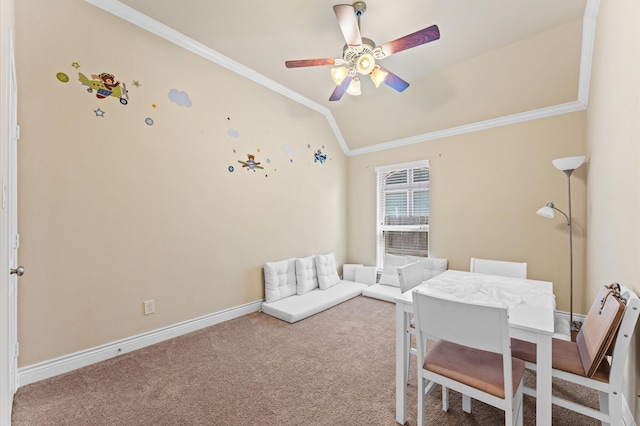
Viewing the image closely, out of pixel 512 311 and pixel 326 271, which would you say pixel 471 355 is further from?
pixel 326 271

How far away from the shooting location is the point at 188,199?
289cm

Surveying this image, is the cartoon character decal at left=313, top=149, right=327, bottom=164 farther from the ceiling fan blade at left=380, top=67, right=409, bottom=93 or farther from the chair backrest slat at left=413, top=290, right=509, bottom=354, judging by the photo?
the chair backrest slat at left=413, top=290, right=509, bottom=354

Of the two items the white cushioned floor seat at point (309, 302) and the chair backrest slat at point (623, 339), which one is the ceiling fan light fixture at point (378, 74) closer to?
the chair backrest slat at point (623, 339)

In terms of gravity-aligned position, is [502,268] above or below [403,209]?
below

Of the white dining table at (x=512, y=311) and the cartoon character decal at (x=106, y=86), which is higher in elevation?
the cartoon character decal at (x=106, y=86)

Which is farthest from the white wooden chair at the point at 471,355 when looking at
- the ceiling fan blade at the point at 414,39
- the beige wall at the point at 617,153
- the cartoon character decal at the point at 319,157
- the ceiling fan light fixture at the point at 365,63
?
the cartoon character decal at the point at 319,157

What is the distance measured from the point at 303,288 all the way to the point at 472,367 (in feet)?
8.52

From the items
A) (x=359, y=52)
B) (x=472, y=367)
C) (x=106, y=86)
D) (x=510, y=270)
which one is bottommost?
(x=472, y=367)

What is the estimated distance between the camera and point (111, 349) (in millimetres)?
2344

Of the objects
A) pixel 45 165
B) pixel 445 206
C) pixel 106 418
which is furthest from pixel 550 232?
pixel 45 165

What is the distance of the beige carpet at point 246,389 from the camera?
169 cm

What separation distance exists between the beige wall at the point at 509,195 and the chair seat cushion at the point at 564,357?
201 centimetres

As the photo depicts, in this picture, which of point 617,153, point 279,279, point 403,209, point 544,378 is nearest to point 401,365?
point 544,378

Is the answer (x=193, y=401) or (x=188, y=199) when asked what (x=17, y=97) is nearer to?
(x=188, y=199)
